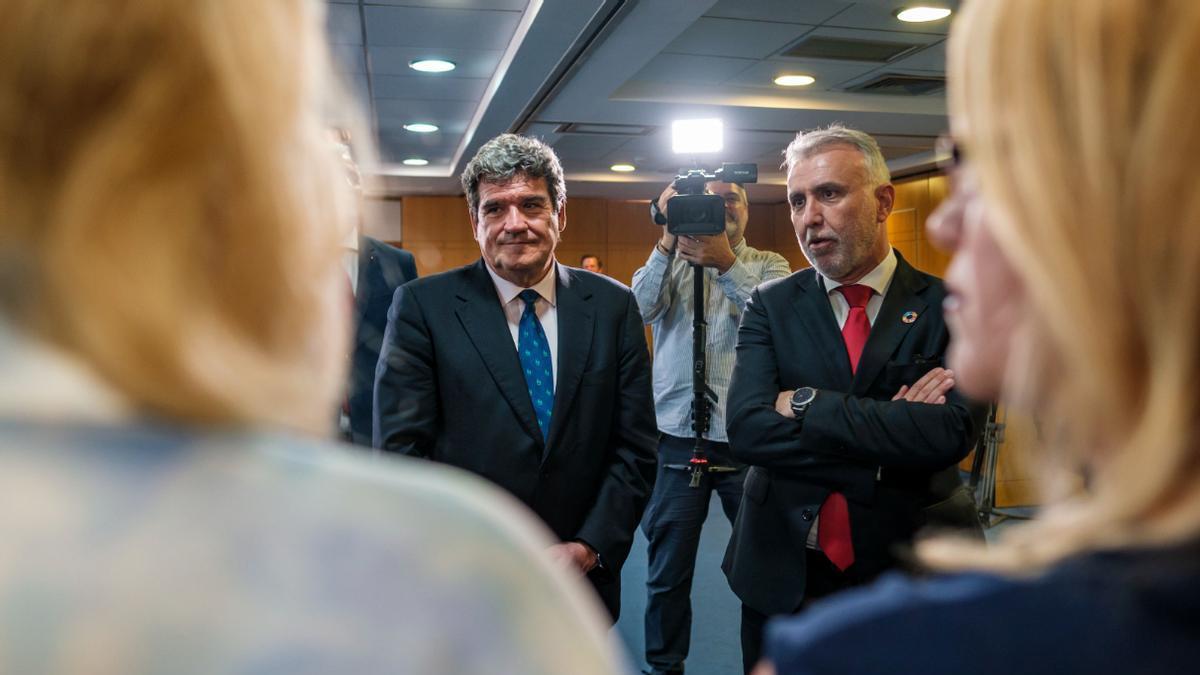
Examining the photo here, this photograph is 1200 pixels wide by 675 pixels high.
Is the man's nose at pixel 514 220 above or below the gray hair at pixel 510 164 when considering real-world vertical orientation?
below

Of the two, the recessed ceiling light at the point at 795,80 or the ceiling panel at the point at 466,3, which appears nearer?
the ceiling panel at the point at 466,3

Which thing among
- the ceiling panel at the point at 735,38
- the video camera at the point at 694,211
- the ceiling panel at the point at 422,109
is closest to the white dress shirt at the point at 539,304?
the video camera at the point at 694,211

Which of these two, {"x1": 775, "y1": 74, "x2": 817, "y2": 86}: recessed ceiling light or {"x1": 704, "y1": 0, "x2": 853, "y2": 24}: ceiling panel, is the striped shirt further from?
{"x1": 775, "y1": 74, "x2": 817, "y2": 86}: recessed ceiling light

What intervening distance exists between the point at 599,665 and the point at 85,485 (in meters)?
0.27

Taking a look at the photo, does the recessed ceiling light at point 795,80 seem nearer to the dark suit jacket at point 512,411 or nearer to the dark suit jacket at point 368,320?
the dark suit jacket at point 368,320

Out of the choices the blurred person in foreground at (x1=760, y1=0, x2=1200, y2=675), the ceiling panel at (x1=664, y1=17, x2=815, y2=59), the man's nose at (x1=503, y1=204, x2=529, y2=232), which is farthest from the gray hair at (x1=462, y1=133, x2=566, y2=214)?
the ceiling panel at (x1=664, y1=17, x2=815, y2=59)

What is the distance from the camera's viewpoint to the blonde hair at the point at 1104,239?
1.82 feet

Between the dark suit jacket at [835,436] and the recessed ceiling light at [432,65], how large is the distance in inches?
163

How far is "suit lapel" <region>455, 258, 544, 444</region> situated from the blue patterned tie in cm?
3

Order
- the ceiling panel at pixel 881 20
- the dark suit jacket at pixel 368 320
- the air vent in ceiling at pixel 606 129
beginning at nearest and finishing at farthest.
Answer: the dark suit jacket at pixel 368 320 < the ceiling panel at pixel 881 20 < the air vent in ceiling at pixel 606 129

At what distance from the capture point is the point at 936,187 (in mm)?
10281

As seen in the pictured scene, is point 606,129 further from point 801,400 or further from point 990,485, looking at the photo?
point 801,400

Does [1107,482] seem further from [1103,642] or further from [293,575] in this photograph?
[293,575]

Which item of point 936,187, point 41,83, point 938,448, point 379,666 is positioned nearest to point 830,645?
point 379,666
